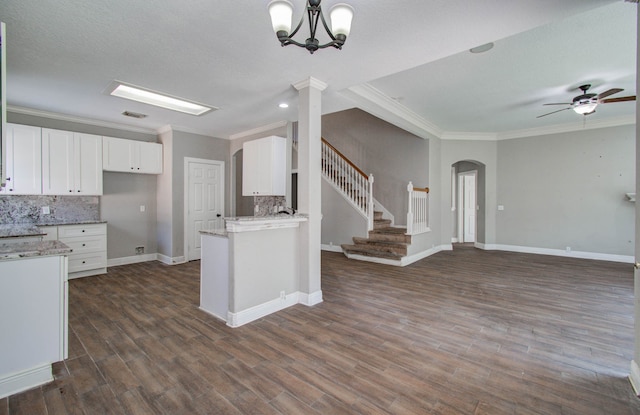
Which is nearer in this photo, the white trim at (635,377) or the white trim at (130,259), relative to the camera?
the white trim at (635,377)

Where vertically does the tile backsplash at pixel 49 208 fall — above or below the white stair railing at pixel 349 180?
below

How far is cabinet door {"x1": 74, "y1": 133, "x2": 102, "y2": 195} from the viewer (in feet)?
15.7

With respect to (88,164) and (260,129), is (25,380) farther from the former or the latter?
(260,129)

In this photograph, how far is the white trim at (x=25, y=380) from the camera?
1.86 meters

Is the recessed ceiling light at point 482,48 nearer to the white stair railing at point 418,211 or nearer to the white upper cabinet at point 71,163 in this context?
the white stair railing at point 418,211

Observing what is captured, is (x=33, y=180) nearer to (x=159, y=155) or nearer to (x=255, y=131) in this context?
(x=159, y=155)

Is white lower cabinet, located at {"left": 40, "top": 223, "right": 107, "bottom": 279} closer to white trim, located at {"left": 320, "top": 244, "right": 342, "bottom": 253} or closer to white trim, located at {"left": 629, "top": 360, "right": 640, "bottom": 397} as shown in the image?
white trim, located at {"left": 320, "top": 244, "right": 342, "bottom": 253}

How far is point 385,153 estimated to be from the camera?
732 cm

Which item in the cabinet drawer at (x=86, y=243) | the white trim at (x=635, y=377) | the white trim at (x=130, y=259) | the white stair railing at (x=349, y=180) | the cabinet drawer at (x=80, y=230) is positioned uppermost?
the white stair railing at (x=349, y=180)

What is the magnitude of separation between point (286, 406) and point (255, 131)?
5264 millimetres

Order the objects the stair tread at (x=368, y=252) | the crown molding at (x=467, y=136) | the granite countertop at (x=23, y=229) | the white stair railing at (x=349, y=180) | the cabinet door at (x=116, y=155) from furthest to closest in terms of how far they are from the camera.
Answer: the crown molding at (x=467, y=136)
the white stair railing at (x=349, y=180)
the stair tread at (x=368, y=252)
the cabinet door at (x=116, y=155)
the granite countertop at (x=23, y=229)

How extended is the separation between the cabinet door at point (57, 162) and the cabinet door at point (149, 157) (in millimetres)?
1011

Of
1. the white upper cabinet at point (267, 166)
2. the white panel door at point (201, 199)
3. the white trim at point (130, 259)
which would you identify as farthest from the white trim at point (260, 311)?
the white trim at point (130, 259)

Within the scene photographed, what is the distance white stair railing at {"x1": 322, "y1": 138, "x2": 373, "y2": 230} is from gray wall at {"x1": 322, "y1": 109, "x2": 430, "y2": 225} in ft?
2.68
